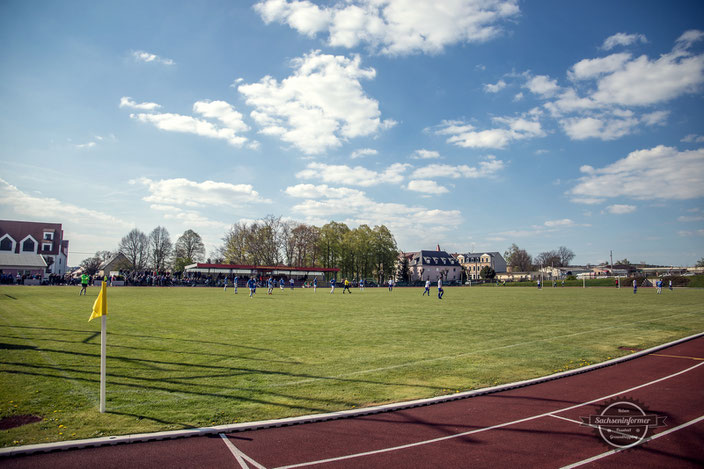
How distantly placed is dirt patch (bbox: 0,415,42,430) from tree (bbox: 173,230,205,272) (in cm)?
8803

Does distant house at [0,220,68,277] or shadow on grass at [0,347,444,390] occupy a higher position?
distant house at [0,220,68,277]

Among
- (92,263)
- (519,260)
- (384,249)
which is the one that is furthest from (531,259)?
(92,263)

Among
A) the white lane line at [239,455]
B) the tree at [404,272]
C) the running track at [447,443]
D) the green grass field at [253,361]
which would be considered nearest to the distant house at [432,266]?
the tree at [404,272]

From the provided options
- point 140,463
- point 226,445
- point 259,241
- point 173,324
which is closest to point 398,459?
point 226,445

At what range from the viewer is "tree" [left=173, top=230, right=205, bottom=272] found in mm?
89500

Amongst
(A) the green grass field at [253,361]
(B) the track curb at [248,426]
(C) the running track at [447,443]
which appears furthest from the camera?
(A) the green grass field at [253,361]

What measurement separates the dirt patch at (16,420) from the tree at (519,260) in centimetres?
14500

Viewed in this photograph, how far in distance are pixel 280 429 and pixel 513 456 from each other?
3504 millimetres

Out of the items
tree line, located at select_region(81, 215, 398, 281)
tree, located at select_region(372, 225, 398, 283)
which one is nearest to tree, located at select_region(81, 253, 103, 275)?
tree line, located at select_region(81, 215, 398, 281)

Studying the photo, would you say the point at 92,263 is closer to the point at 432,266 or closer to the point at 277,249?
the point at 277,249

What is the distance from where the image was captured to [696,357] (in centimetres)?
1129

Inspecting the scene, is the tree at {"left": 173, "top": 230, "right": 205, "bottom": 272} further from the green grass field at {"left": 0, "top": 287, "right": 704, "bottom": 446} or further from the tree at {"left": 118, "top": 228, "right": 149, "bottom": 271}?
the green grass field at {"left": 0, "top": 287, "right": 704, "bottom": 446}

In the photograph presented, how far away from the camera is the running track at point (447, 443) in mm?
5082

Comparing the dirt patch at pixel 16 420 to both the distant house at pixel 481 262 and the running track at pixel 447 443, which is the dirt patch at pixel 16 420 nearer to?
the running track at pixel 447 443
